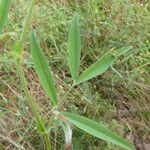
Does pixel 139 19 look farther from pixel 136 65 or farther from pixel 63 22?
pixel 63 22

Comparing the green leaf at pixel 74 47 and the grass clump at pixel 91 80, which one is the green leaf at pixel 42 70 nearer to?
the green leaf at pixel 74 47

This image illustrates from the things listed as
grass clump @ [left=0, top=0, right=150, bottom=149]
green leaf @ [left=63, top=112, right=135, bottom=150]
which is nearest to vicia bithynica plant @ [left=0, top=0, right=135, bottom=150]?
green leaf @ [left=63, top=112, right=135, bottom=150]

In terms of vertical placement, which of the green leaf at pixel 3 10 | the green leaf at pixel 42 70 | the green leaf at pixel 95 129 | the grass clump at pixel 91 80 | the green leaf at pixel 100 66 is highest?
the green leaf at pixel 3 10

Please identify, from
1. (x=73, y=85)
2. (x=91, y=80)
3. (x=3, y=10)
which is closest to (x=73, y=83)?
(x=73, y=85)

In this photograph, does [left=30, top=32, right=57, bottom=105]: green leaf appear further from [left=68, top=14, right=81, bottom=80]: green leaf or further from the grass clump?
the grass clump

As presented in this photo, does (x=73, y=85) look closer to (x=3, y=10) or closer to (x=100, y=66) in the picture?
(x=100, y=66)

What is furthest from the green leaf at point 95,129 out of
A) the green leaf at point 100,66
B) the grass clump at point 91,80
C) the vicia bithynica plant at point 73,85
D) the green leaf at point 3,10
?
the grass clump at point 91,80

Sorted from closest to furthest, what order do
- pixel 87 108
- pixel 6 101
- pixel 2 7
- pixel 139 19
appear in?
pixel 2 7 < pixel 6 101 < pixel 87 108 < pixel 139 19

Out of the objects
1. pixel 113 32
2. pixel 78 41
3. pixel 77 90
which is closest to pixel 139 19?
pixel 113 32
